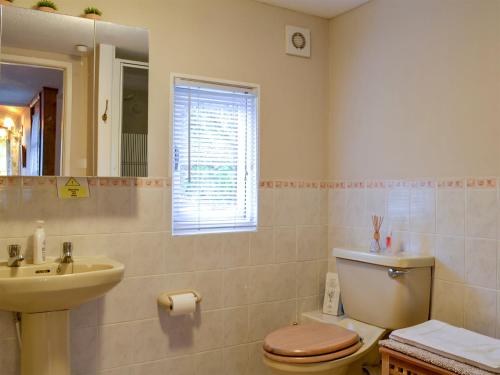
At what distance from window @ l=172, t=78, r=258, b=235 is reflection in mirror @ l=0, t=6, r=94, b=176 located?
0.48 meters

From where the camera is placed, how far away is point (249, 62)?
247cm

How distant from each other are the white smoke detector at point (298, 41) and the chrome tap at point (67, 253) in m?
1.57

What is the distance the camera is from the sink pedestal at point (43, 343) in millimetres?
1760

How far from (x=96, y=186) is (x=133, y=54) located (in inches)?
24.4

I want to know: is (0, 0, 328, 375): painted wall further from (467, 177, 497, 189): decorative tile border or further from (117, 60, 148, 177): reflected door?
(467, 177, 497, 189): decorative tile border

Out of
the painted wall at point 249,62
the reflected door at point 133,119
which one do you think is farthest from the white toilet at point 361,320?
the reflected door at point 133,119

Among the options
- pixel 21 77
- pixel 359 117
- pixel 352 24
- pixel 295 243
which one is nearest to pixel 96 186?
pixel 21 77

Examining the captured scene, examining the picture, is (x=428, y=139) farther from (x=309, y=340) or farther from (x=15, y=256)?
(x=15, y=256)

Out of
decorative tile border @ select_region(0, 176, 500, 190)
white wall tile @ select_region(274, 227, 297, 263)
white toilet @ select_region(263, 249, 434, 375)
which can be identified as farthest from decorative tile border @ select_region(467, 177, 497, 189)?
white wall tile @ select_region(274, 227, 297, 263)

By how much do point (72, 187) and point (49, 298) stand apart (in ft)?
1.85

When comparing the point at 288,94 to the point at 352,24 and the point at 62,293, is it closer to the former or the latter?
the point at 352,24

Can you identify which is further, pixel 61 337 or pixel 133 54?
pixel 133 54

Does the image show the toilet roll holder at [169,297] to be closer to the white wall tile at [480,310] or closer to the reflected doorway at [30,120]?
the reflected doorway at [30,120]

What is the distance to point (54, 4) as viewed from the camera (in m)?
1.95
